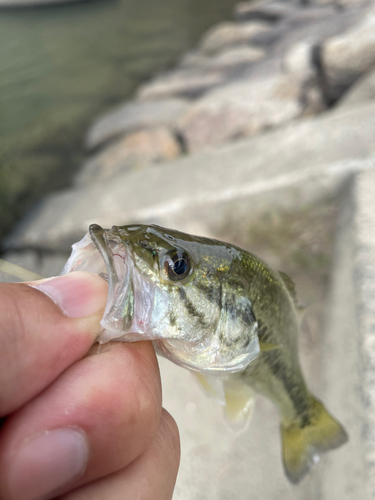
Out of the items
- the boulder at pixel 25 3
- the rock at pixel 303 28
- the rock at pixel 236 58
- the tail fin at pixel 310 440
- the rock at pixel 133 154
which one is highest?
the boulder at pixel 25 3

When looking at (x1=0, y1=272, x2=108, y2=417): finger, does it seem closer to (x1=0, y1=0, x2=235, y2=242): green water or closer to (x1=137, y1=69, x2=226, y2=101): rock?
(x1=0, y1=0, x2=235, y2=242): green water

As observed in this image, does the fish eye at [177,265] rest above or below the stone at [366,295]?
above

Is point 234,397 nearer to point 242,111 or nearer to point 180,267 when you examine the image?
point 180,267

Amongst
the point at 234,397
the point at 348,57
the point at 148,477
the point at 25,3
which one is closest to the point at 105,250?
the point at 148,477

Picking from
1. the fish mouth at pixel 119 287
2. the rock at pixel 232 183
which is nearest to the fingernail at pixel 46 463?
the fish mouth at pixel 119 287

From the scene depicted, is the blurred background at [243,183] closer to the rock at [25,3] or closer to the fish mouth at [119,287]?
the fish mouth at [119,287]

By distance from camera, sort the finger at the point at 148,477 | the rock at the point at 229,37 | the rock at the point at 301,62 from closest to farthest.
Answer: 1. the finger at the point at 148,477
2. the rock at the point at 301,62
3. the rock at the point at 229,37

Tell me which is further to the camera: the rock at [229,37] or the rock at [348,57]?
the rock at [229,37]
